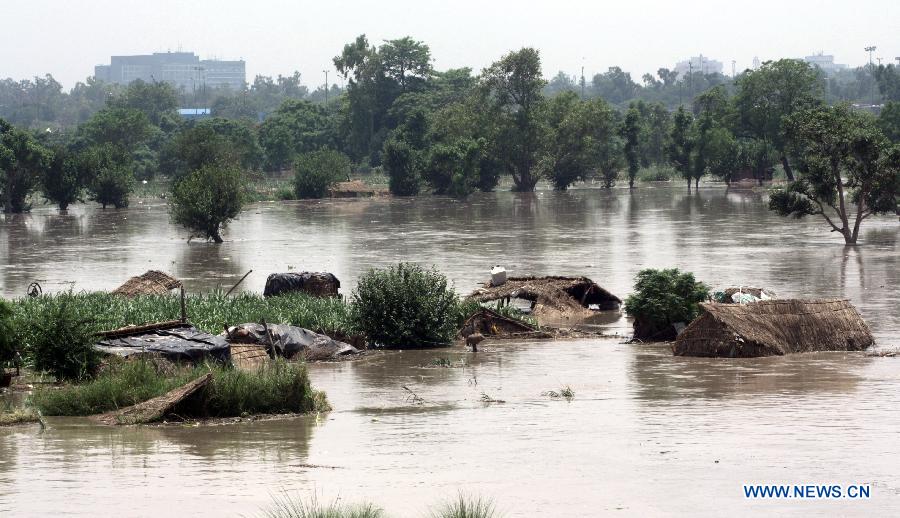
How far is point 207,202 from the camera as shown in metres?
46.0

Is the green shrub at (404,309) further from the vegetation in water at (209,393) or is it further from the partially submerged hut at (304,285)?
the vegetation in water at (209,393)

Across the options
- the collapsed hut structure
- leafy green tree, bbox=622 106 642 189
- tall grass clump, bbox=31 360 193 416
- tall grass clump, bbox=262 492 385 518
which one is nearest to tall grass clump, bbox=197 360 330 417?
tall grass clump, bbox=31 360 193 416

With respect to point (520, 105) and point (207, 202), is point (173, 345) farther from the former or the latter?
point (520, 105)

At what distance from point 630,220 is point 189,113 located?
5936 inches

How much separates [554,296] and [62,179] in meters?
51.6

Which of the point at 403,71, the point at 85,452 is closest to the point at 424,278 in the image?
the point at 85,452

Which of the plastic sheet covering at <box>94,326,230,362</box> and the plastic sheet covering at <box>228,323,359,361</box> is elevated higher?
the plastic sheet covering at <box>94,326,230,362</box>

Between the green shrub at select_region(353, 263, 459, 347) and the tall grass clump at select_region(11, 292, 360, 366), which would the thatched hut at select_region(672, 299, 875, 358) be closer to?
the green shrub at select_region(353, 263, 459, 347)

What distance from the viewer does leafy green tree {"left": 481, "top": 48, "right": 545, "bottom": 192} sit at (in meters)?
88.6

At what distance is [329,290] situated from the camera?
83.4 ft

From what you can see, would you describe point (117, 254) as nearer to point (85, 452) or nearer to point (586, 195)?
point (85, 452)

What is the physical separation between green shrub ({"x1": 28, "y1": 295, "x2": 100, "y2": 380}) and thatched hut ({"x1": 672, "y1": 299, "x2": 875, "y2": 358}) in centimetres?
908

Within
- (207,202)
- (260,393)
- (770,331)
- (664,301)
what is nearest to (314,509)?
(260,393)

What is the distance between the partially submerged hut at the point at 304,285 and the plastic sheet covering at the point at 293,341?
4952 millimetres
